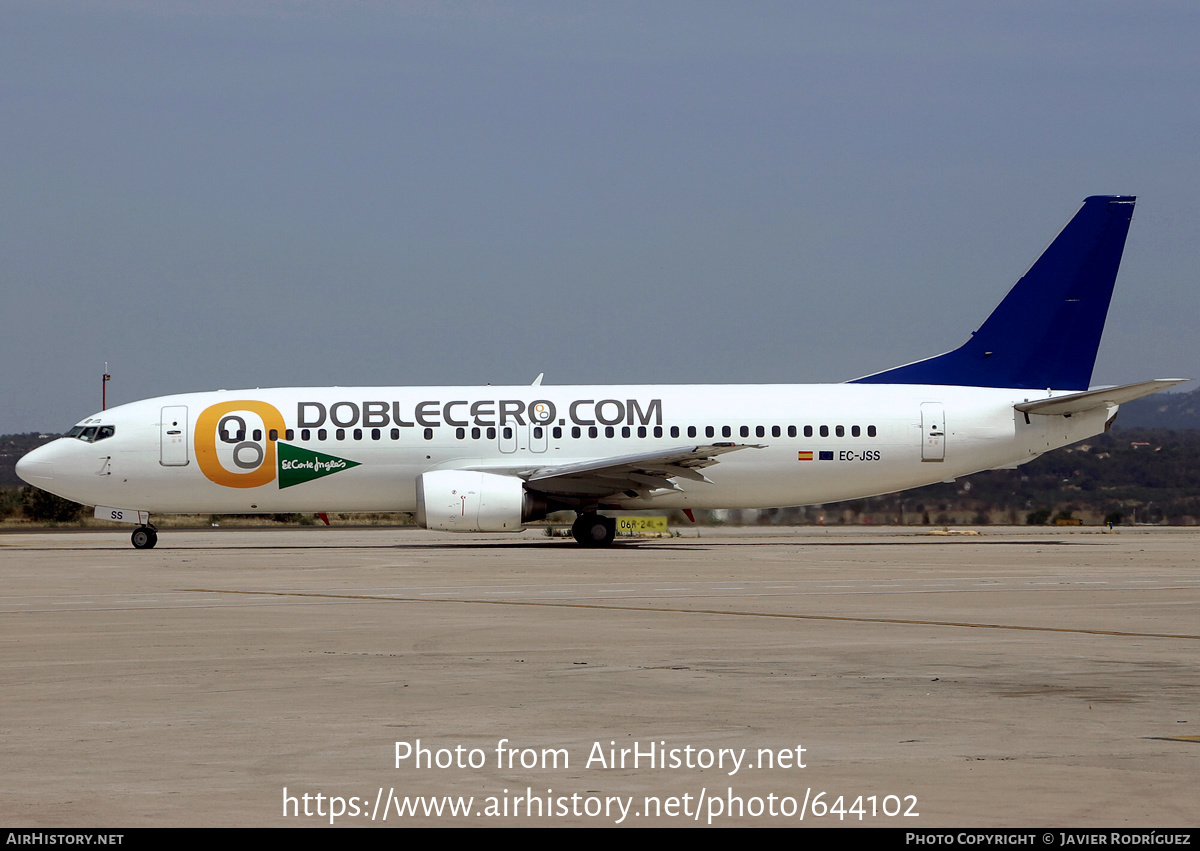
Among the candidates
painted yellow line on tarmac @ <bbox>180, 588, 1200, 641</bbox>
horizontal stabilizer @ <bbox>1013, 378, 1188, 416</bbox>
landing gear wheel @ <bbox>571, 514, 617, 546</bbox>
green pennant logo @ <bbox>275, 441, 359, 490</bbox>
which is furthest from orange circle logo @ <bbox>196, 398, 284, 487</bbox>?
horizontal stabilizer @ <bbox>1013, 378, 1188, 416</bbox>

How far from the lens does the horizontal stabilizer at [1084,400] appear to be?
3212cm

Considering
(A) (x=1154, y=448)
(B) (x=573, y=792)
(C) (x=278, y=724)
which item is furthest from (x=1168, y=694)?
(A) (x=1154, y=448)

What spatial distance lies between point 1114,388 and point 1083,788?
28094 mm

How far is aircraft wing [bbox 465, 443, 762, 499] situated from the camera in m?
30.5

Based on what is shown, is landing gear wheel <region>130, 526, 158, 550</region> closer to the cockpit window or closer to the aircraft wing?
the cockpit window

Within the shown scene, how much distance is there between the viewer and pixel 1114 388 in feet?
107

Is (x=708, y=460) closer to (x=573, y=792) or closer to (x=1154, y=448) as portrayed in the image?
(x=573, y=792)

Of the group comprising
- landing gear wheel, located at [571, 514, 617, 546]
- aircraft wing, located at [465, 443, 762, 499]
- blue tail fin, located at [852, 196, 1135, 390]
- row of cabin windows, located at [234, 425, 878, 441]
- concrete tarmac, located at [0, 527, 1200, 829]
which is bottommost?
concrete tarmac, located at [0, 527, 1200, 829]

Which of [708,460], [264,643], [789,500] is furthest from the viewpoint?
[789,500]

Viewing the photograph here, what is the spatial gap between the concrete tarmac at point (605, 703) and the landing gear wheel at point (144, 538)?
42.0ft

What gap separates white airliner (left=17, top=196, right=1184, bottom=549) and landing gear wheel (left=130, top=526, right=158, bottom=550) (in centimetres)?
6

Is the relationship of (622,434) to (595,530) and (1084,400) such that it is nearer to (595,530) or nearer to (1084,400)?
(595,530)

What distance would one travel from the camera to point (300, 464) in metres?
32.5

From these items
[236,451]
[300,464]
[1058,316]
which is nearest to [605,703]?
[300,464]
